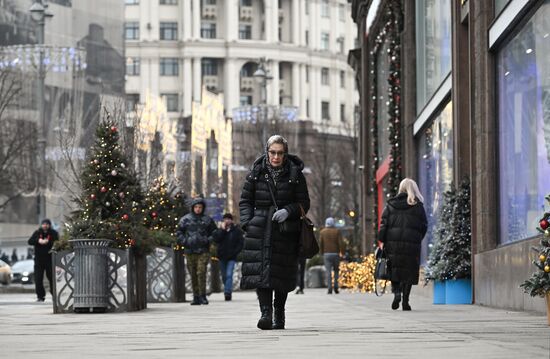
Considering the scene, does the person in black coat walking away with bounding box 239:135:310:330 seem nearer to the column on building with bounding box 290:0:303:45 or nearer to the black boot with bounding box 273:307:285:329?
the black boot with bounding box 273:307:285:329

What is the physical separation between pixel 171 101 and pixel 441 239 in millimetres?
135209

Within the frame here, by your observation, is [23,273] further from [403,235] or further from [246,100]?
[246,100]

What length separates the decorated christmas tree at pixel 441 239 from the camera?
2484cm

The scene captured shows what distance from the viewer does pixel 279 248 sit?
1549 cm

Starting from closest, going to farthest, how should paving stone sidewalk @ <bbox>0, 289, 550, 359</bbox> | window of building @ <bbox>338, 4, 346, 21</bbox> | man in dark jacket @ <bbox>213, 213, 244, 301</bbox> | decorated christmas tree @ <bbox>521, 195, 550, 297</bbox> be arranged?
1. paving stone sidewalk @ <bbox>0, 289, 550, 359</bbox>
2. decorated christmas tree @ <bbox>521, 195, 550, 297</bbox>
3. man in dark jacket @ <bbox>213, 213, 244, 301</bbox>
4. window of building @ <bbox>338, 4, 346, 21</bbox>

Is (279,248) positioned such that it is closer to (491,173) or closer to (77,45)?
(491,173)

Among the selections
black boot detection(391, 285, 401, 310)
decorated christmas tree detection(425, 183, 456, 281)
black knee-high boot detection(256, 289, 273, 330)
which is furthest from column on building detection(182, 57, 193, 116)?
black knee-high boot detection(256, 289, 273, 330)

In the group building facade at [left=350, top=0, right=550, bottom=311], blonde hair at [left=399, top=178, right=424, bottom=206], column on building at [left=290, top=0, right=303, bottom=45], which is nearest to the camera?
building facade at [left=350, top=0, right=550, bottom=311]

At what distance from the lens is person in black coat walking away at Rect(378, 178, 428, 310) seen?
847 inches

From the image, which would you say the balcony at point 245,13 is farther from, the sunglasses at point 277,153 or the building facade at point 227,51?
the sunglasses at point 277,153

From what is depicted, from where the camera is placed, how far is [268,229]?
15.5m

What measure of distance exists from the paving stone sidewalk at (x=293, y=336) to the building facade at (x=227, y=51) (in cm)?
13763

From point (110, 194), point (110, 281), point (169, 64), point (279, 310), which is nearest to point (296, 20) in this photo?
point (169, 64)

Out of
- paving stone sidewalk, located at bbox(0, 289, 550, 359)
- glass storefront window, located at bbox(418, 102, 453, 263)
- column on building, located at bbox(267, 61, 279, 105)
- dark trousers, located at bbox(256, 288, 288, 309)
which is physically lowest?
paving stone sidewalk, located at bbox(0, 289, 550, 359)
